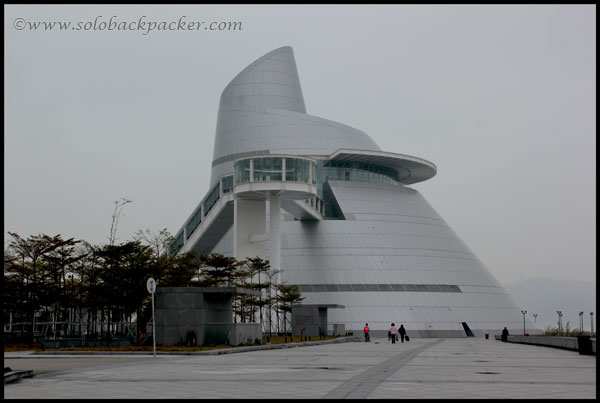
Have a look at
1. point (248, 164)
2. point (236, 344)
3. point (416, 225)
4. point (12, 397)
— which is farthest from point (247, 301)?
point (12, 397)

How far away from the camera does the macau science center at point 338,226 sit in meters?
72.9

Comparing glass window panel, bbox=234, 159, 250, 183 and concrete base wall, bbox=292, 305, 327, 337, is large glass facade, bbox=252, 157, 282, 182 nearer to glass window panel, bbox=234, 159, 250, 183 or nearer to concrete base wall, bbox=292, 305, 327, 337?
glass window panel, bbox=234, 159, 250, 183

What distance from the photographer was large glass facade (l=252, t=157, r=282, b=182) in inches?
2788

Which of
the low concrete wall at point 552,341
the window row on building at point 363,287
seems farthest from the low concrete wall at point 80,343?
the window row on building at point 363,287

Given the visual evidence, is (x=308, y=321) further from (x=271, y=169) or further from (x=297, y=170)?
(x=271, y=169)

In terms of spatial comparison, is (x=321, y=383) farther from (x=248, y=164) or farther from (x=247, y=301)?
(x=248, y=164)

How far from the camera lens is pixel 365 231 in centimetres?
8269

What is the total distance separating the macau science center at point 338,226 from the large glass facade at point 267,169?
0.10 metres

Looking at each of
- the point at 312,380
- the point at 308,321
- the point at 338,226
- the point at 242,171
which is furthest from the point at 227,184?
the point at 312,380

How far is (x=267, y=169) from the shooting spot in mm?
71062

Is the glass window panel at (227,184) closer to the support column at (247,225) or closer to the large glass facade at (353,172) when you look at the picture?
the support column at (247,225)

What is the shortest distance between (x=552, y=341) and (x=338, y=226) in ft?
134

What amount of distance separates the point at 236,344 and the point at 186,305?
389cm

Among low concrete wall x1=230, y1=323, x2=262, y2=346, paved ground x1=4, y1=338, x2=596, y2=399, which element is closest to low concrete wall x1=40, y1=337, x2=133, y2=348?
low concrete wall x1=230, y1=323, x2=262, y2=346
